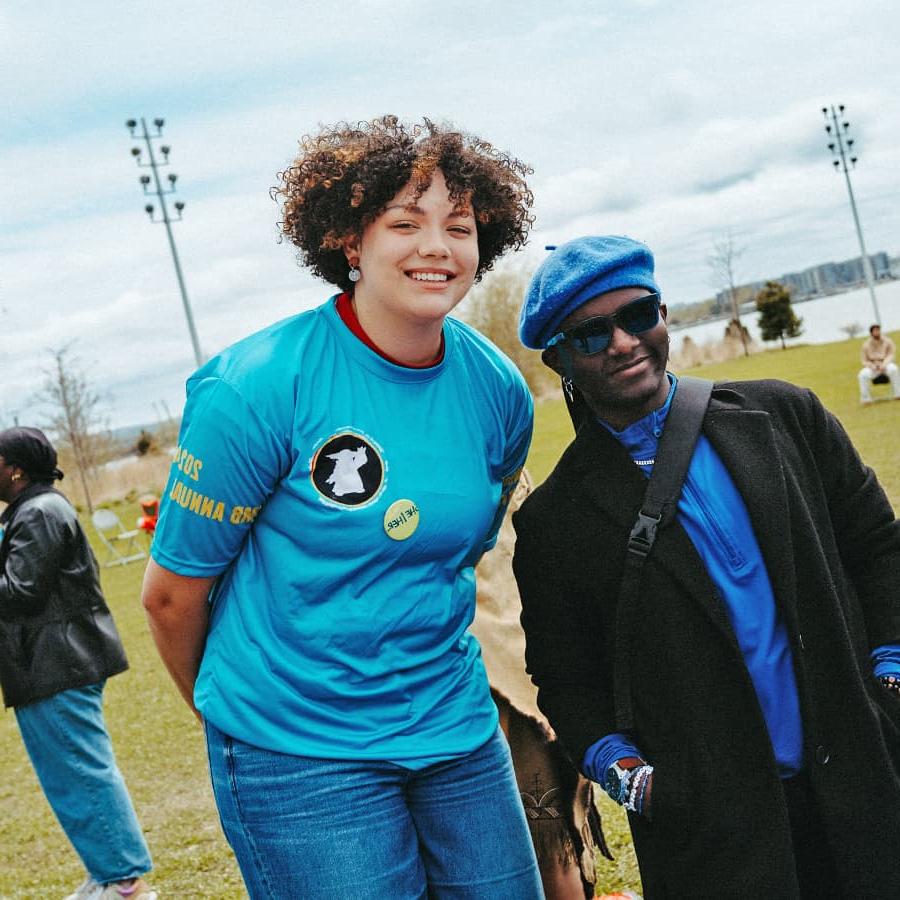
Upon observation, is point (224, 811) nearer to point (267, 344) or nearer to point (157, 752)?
point (267, 344)

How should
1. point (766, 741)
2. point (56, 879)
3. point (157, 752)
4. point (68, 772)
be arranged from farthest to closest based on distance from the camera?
1. point (157, 752)
2. point (56, 879)
3. point (68, 772)
4. point (766, 741)

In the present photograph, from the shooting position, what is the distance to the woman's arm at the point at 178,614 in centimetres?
243

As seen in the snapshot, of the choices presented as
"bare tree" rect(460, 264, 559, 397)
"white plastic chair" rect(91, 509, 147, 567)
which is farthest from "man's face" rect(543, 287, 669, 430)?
"bare tree" rect(460, 264, 559, 397)

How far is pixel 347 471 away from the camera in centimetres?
233

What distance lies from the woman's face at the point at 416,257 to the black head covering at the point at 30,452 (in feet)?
9.21

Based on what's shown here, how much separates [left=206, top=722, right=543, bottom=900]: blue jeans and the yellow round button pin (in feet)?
1.60

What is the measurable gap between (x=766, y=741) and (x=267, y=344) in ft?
4.30

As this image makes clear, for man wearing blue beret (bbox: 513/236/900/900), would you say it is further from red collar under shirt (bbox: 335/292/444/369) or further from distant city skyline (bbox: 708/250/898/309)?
distant city skyline (bbox: 708/250/898/309)

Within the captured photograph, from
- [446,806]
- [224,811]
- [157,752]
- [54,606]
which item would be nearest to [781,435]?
[446,806]

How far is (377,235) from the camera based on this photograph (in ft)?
8.07

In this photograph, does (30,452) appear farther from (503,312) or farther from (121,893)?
(503,312)

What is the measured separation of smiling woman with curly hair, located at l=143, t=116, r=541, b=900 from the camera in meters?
2.31

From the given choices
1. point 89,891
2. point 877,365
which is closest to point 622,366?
point 89,891

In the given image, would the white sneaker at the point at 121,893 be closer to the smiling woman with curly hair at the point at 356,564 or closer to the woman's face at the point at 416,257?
the smiling woman with curly hair at the point at 356,564
